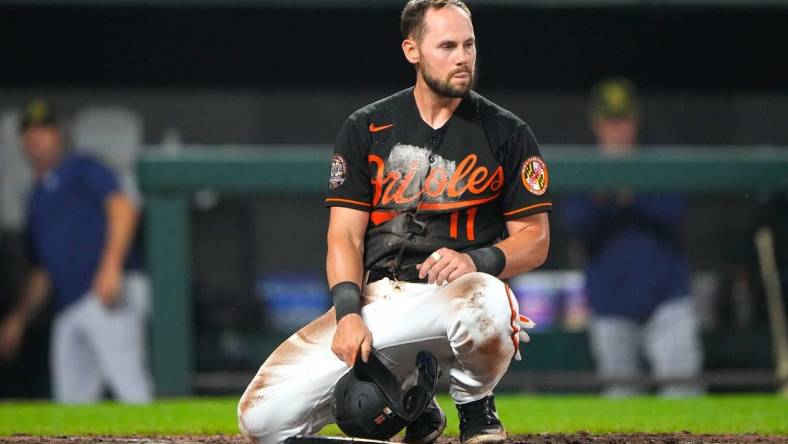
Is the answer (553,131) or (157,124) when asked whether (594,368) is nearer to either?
(553,131)

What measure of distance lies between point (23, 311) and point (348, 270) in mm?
4440

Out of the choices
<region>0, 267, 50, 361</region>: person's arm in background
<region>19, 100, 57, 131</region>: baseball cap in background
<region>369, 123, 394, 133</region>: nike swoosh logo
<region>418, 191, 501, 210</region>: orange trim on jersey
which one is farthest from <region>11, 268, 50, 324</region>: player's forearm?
<region>418, 191, 501, 210</region>: orange trim on jersey

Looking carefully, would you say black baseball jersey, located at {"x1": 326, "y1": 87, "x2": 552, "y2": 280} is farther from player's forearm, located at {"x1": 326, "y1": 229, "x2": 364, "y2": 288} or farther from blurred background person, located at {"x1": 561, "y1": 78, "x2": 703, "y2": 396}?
blurred background person, located at {"x1": 561, "y1": 78, "x2": 703, "y2": 396}

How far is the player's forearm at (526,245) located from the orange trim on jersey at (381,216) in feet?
1.07

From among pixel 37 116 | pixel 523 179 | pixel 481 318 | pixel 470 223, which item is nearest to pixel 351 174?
pixel 470 223

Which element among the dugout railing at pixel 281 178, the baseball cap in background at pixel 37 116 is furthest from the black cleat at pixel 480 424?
the baseball cap in background at pixel 37 116

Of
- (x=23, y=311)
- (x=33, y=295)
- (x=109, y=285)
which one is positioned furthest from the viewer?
(x=33, y=295)

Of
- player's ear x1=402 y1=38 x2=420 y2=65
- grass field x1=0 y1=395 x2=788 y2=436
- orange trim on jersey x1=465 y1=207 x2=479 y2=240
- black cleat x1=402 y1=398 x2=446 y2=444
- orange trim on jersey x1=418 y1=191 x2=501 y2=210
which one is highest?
player's ear x1=402 y1=38 x2=420 y2=65

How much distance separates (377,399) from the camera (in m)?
3.46

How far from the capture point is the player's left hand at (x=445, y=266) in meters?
3.52

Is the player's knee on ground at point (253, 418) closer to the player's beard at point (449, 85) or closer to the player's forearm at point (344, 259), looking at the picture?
the player's forearm at point (344, 259)

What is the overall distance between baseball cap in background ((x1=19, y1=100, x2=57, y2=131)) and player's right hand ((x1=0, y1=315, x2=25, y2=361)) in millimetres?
1419

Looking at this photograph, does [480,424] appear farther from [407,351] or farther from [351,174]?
[351,174]

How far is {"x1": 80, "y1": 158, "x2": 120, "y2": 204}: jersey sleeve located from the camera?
25.2 ft
